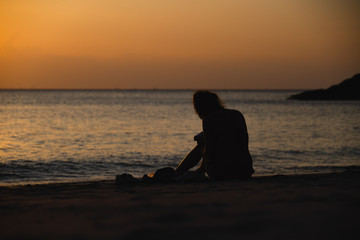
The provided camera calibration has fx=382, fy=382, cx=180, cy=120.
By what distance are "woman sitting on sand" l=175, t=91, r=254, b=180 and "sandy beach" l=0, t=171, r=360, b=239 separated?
121 cm

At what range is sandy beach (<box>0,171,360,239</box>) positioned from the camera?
2701mm

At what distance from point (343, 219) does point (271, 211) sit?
57cm

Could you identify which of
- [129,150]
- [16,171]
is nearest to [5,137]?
[129,150]

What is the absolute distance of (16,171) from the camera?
11000mm

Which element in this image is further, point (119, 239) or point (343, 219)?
point (343, 219)

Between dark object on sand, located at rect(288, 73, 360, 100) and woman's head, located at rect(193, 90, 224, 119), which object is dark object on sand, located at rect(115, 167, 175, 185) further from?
dark object on sand, located at rect(288, 73, 360, 100)

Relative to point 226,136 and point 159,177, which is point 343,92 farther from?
point 226,136

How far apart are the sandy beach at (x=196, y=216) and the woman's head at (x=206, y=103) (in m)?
1.61

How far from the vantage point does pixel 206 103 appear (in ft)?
18.8

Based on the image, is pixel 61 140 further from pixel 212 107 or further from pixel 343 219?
pixel 343 219

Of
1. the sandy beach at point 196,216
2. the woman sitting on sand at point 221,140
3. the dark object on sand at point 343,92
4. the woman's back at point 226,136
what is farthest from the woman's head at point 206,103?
the dark object on sand at point 343,92

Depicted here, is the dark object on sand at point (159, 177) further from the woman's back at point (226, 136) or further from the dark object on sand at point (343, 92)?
the dark object on sand at point (343, 92)

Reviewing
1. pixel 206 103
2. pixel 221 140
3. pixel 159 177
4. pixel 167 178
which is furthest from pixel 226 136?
pixel 159 177

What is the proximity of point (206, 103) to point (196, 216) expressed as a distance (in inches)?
109
